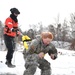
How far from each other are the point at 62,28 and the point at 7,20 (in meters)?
59.4

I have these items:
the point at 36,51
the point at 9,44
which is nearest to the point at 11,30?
the point at 9,44

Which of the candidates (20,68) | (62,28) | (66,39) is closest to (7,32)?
(20,68)

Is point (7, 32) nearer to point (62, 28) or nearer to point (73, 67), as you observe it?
point (73, 67)

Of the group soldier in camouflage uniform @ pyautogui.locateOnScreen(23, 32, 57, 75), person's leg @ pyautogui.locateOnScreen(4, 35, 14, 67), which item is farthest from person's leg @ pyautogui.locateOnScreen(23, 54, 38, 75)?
person's leg @ pyautogui.locateOnScreen(4, 35, 14, 67)

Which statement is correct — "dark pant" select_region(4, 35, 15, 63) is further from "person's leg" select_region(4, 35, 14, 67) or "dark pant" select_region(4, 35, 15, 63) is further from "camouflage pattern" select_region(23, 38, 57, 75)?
"camouflage pattern" select_region(23, 38, 57, 75)

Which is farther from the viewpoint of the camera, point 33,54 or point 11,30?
point 11,30

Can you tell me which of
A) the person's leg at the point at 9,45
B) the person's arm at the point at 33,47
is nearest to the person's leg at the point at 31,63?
the person's arm at the point at 33,47

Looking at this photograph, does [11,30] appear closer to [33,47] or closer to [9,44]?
[9,44]


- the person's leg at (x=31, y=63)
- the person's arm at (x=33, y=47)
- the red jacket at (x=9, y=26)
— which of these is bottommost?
the person's leg at (x=31, y=63)

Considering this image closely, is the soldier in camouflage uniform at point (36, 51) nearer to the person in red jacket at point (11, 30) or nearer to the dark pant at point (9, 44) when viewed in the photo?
the person in red jacket at point (11, 30)

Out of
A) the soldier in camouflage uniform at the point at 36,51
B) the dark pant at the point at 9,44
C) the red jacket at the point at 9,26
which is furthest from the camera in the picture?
the dark pant at the point at 9,44

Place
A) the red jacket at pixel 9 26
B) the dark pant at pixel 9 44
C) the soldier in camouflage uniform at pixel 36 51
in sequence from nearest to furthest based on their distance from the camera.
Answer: the soldier in camouflage uniform at pixel 36 51
the red jacket at pixel 9 26
the dark pant at pixel 9 44

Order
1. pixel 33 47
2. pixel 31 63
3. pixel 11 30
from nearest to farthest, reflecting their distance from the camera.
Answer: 1. pixel 33 47
2. pixel 31 63
3. pixel 11 30

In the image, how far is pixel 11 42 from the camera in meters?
9.44
